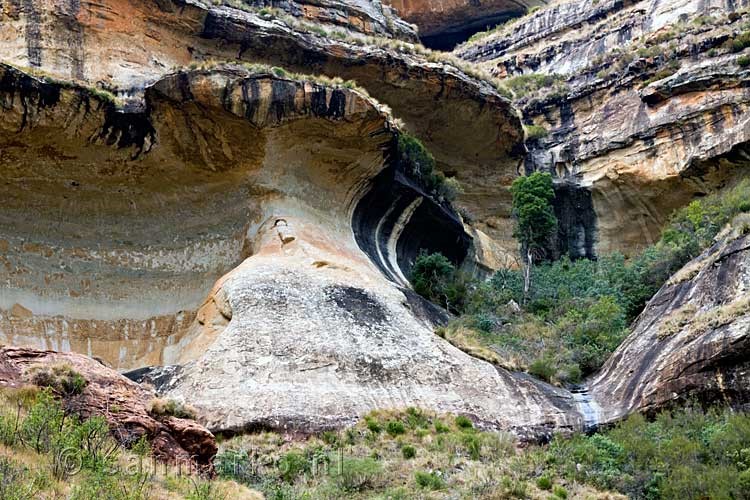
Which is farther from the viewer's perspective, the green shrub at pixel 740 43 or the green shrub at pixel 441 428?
the green shrub at pixel 740 43

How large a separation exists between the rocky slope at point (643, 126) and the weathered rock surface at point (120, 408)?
21560 mm

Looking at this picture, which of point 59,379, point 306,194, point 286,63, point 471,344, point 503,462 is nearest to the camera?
point 59,379

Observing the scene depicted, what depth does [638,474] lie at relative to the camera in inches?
560

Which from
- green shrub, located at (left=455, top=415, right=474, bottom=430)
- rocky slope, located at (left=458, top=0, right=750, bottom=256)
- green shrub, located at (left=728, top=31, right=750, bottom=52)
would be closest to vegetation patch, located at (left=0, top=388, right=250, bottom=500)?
green shrub, located at (left=455, top=415, right=474, bottom=430)

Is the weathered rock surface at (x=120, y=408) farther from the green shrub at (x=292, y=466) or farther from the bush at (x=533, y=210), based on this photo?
the bush at (x=533, y=210)

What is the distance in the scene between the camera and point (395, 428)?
15875 mm

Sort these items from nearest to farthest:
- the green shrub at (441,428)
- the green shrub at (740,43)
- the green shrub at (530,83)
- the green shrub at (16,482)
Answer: the green shrub at (16,482) < the green shrub at (441,428) < the green shrub at (740,43) < the green shrub at (530,83)

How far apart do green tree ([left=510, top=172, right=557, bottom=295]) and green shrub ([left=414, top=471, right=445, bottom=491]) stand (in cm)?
1423

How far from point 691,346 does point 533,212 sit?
38.2 ft

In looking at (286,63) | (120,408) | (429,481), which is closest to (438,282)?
(286,63)

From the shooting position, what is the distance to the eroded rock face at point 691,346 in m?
15.6

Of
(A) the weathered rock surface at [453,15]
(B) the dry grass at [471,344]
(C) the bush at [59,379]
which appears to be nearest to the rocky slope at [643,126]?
(B) the dry grass at [471,344]

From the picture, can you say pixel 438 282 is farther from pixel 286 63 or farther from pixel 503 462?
pixel 503 462

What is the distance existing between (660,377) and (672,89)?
16.5m
